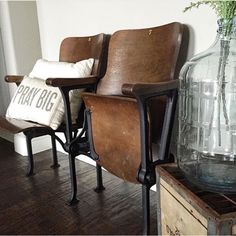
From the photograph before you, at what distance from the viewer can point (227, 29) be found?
98 centimetres

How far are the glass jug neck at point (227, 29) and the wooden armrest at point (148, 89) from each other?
0.29m

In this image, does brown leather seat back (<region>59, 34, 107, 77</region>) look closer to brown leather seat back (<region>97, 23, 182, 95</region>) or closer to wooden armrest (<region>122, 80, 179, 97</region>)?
brown leather seat back (<region>97, 23, 182, 95</region>)

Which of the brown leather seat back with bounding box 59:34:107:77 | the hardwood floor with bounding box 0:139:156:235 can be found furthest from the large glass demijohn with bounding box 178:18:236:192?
the brown leather seat back with bounding box 59:34:107:77

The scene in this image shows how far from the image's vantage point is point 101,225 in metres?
1.57

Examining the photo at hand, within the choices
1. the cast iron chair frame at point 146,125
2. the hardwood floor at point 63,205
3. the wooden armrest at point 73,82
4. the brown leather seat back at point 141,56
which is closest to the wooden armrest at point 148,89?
the cast iron chair frame at point 146,125

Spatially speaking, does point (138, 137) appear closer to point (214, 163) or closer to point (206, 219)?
point (214, 163)

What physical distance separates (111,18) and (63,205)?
1.10 metres

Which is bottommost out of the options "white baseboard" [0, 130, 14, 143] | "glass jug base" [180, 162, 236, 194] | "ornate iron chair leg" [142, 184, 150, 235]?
"white baseboard" [0, 130, 14, 143]

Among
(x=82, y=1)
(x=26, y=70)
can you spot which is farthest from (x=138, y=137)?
(x=26, y=70)

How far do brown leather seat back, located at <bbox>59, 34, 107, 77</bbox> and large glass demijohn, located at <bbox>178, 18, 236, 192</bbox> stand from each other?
2.42 feet

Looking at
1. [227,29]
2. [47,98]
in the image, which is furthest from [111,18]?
[227,29]

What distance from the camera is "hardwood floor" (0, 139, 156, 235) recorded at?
1561mm

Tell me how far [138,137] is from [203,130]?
0.25 m

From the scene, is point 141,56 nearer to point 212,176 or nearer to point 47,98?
point 47,98
